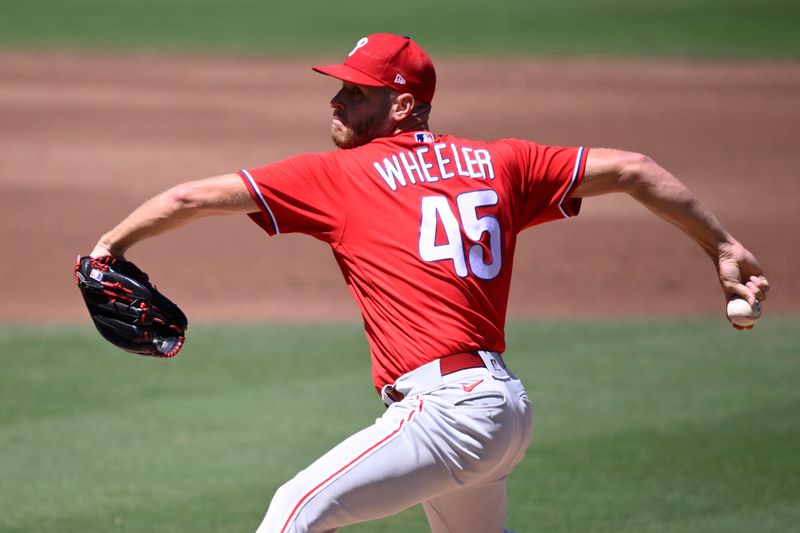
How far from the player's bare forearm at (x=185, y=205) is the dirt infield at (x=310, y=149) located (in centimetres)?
680

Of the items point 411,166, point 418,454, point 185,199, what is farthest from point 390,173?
point 418,454

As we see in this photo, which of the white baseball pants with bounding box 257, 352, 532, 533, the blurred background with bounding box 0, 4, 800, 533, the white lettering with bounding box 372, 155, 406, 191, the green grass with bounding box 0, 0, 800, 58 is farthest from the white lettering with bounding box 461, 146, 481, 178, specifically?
the green grass with bounding box 0, 0, 800, 58

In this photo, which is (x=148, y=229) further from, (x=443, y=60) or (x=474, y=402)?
(x=443, y=60)

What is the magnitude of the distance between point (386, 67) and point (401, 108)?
161 millimetres

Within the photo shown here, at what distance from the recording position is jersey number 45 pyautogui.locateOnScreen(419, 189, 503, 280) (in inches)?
140

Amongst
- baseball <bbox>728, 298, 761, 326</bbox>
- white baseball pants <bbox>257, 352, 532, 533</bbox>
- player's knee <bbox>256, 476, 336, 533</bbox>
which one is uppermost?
baseball <bbox>728, 298, 761, 326</bbox>

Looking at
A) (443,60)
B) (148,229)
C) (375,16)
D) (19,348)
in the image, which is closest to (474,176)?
(148,229)

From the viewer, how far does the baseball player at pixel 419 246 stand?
3324 millimetres

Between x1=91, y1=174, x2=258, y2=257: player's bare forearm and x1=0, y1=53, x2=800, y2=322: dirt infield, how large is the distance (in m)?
6.80

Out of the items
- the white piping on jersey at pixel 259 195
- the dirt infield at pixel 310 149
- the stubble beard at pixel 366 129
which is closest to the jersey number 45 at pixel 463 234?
the stubble beard at pixel 366 129

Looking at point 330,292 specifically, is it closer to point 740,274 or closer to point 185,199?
point 740,274

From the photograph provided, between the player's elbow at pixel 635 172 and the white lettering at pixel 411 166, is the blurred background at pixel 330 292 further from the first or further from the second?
the white lettering at pixel 411 166

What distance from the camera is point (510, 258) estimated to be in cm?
374

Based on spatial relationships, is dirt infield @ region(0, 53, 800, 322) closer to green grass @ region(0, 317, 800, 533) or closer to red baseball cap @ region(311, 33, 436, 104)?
green grass @ region(0, 317, 800, 533)
